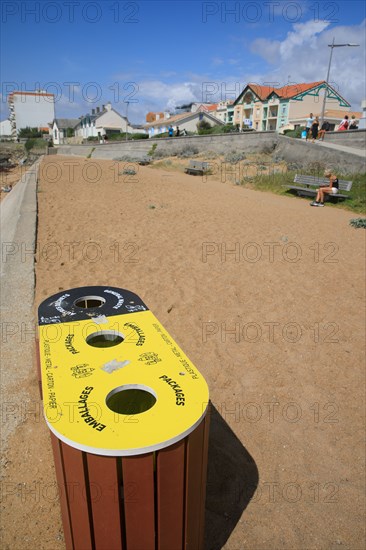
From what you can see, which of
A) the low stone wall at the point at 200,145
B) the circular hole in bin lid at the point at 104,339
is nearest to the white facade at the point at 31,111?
the low stone wall at the point at 200,145

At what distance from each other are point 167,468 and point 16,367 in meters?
2.79

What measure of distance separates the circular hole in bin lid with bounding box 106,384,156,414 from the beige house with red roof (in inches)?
1696

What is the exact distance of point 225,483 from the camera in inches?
118

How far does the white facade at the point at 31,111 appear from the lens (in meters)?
81.4

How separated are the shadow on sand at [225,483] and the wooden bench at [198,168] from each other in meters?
17.6

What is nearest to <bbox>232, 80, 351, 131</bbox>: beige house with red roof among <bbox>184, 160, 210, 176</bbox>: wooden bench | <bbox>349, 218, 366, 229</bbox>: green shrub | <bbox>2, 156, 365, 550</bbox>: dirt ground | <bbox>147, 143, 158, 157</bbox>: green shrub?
<bbox>147, 143, 158, 157</bbox>: green shrub

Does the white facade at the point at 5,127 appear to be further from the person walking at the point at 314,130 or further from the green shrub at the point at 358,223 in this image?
the green shrub at the point at 358,223

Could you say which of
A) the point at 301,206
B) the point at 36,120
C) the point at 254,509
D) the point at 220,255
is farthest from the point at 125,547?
the point at 36,120

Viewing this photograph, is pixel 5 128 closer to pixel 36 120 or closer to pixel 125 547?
pixel 36 120

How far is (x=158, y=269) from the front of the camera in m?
6.61

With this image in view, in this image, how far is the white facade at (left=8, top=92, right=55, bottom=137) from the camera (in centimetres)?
8138

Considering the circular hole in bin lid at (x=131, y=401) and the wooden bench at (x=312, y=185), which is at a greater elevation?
the wooden bench at (x=312, y=185)

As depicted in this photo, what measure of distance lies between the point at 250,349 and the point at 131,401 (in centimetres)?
283

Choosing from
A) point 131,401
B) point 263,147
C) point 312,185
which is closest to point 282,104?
point 263,147
